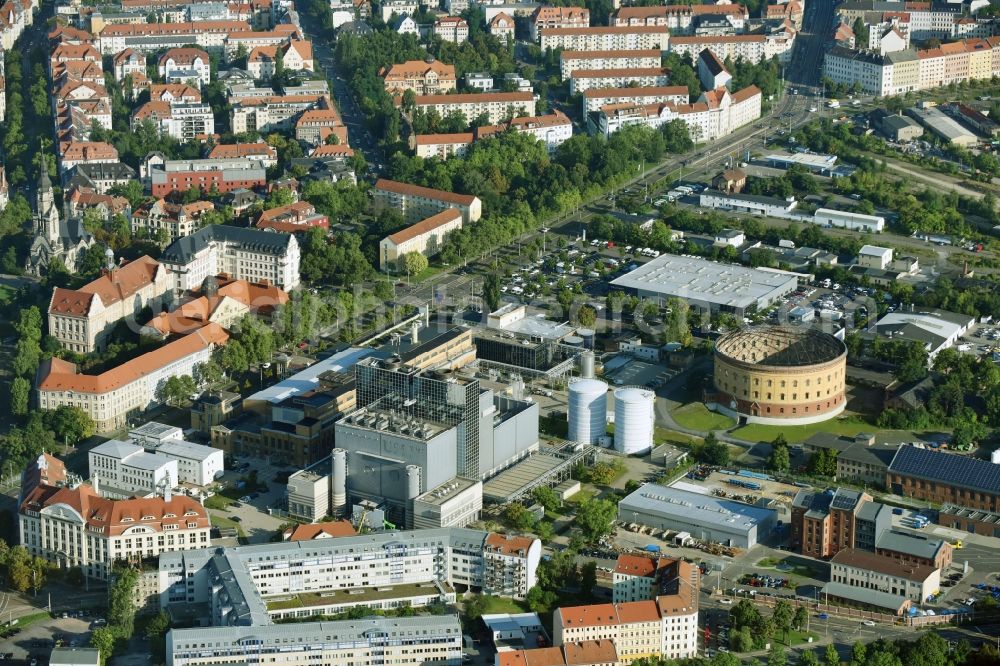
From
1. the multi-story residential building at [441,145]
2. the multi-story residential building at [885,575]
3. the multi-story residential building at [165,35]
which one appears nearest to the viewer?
the multi-story residential building at [885,575]

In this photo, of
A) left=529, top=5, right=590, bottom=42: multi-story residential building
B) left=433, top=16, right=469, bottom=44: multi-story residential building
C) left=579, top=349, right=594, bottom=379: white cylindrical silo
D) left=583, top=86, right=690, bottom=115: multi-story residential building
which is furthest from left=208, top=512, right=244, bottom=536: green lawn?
left=529, top=5, right=590, bottom=42: multi-story residential building

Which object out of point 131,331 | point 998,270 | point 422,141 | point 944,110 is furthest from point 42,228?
point 944,110

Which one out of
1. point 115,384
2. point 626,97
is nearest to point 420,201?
point 626,97

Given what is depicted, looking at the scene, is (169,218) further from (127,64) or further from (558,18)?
(558,18)

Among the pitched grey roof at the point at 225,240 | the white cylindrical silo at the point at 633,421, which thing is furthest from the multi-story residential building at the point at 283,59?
the white cylindrical silo at the point at 633,421

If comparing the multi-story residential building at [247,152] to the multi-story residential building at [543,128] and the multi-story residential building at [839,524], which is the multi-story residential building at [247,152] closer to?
the multi-story residential building at [543,128]
